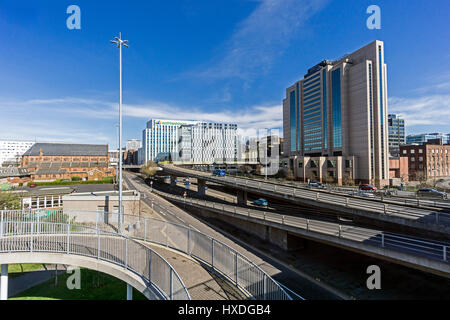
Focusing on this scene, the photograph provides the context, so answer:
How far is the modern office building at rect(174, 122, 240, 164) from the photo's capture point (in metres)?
113

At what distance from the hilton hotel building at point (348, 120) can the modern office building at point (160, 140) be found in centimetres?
7810

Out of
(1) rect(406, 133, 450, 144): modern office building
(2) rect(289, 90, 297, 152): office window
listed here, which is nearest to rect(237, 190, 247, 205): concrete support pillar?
(2) rect(289, 90, 297, 152): office window

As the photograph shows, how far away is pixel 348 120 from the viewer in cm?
5341

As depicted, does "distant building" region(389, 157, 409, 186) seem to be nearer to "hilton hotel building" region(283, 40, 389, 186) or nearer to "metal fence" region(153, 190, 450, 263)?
"hilton hotel building" region(283, 40, 389, 186)

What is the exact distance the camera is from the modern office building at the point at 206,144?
113375mm

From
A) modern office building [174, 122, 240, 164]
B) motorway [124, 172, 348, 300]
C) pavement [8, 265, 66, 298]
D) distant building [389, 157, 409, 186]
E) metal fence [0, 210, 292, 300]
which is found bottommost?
pavement [8, 265, 66, 298]

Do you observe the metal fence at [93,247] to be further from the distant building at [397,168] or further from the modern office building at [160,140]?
the modern office building at [160,140]

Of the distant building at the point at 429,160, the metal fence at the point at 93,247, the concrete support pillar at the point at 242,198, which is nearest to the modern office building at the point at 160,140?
the concrete support pillar at the point at 242,198

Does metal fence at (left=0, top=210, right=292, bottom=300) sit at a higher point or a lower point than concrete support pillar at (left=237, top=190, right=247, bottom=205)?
higher

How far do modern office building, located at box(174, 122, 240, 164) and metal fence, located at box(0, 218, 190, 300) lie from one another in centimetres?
9958


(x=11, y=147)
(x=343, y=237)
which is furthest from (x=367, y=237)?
(x=11, y=147)

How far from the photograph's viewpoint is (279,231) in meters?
19.2
